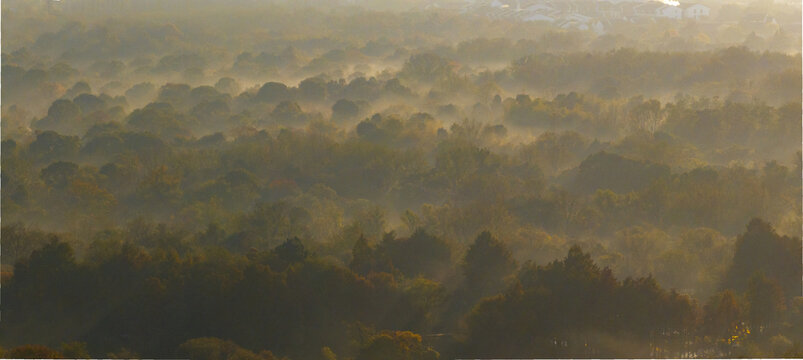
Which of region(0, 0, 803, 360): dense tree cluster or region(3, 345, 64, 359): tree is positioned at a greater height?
region(0, 0, 803, 360): dense tree cluster

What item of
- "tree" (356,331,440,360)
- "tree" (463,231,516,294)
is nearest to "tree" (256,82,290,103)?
"tree" (463,231,516,294)

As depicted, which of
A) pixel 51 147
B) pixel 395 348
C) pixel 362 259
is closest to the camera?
pixel 395 348

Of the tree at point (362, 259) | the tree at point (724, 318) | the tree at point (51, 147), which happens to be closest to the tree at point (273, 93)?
the tree at point (51, 147)

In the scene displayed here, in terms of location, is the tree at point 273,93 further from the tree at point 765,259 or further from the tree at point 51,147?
the tree at point 765,259

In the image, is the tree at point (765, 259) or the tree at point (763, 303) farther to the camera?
the tree at point (765, 259)

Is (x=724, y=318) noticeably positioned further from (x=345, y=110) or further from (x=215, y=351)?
(x=345, y=110)

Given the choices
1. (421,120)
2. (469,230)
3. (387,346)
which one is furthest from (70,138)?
(387,346)

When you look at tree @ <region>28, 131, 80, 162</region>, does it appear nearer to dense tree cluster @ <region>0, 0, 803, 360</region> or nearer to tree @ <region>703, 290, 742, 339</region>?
dense tree cluster @ <region>0, 0, 803, 360</region>

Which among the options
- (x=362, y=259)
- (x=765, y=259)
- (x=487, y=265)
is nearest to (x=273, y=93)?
(x=362, y=259)

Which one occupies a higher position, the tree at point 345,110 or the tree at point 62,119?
the tree at point 345,110

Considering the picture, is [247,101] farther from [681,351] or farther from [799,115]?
[681,351]

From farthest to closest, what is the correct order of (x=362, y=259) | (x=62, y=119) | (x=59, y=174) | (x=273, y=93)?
(x=273, y=93)
(x=62, y=119)
(x=59, y=174)
(x=362, y=259)
